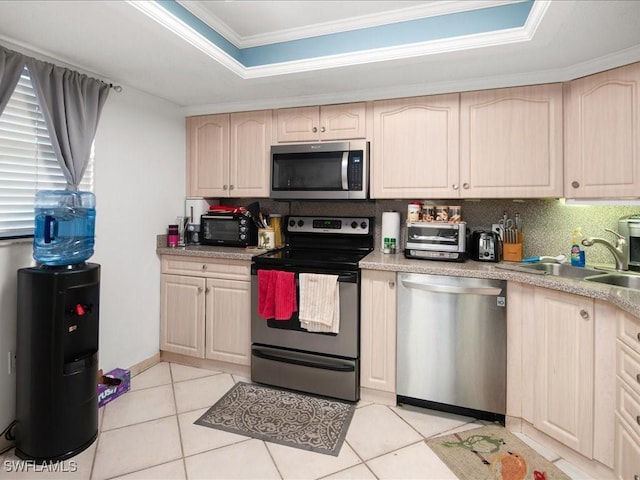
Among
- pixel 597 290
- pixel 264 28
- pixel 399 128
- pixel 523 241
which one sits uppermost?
pixel 264 28

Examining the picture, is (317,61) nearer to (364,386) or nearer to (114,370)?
(364,386)

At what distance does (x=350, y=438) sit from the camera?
2.04 metres

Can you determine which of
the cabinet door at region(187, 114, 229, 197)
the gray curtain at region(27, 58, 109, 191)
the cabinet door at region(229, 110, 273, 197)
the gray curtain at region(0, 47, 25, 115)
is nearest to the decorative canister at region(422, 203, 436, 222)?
the cabinet door at region(229, 110, 273, 197)

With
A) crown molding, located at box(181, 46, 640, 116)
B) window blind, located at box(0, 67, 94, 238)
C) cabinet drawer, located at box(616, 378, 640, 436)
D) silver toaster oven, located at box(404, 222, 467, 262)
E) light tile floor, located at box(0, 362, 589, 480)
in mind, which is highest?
crown molding, located at box(181, 46, 640, 116)

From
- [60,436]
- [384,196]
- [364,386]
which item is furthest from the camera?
[384,196]

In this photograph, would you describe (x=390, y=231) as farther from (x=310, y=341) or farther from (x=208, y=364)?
(x=208, y=364)

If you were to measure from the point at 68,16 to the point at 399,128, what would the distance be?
1.97 m

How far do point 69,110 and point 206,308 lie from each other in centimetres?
158

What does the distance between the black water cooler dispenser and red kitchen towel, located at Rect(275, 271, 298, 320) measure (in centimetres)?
112

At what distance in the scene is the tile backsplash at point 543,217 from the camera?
2332mm

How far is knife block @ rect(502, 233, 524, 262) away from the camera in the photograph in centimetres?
247

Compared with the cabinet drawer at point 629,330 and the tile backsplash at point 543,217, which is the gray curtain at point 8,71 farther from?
the cabinet drawer at point 629,330

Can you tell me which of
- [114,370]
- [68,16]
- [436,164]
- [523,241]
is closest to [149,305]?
[114,370]

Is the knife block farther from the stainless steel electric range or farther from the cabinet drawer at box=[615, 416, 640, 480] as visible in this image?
the cabinet drawer at box=[615, 416, 640, 480]
